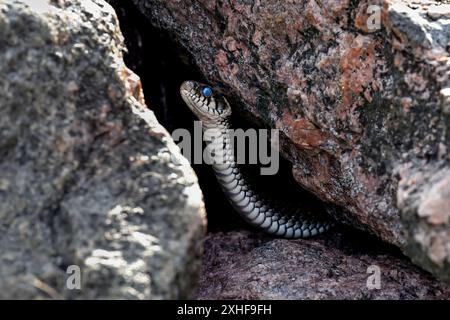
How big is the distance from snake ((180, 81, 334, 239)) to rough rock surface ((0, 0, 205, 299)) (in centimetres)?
169

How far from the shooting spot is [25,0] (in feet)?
10.2

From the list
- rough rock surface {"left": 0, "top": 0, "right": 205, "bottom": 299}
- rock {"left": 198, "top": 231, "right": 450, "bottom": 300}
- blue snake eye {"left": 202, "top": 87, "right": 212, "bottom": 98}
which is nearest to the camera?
rough rock surface {"left": 0, "top": 0, "right": 205, "bottom": 299}

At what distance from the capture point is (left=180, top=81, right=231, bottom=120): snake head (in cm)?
474

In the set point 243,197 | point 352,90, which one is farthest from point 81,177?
point 243,197

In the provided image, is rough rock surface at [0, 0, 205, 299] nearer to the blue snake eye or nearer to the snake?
the blue snake eye

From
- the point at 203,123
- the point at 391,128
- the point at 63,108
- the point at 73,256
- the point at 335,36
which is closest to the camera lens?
the point at 73,256

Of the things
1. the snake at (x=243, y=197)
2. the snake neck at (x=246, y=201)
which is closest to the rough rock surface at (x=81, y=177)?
the snake at (x=243, y=197)

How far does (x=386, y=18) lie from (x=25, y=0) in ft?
6.15

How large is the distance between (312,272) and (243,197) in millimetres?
1148

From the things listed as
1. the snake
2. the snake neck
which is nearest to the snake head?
the snake

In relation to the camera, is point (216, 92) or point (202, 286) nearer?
point (202, 286)

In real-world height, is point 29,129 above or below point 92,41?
below
